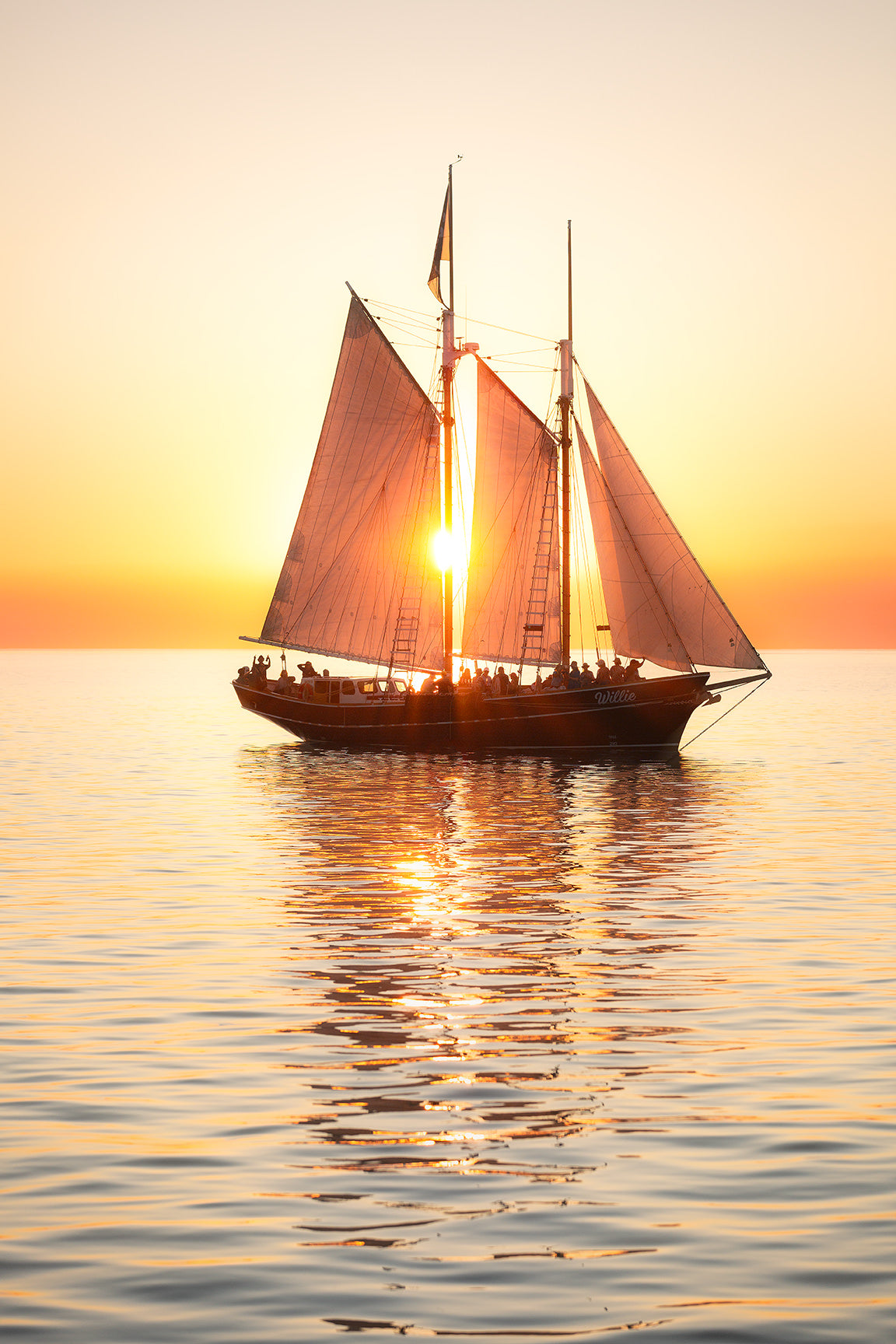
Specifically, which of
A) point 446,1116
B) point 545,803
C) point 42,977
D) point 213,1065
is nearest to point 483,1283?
point 446,1116

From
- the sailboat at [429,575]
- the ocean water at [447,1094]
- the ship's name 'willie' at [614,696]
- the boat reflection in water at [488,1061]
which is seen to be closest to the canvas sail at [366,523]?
the sailboat at [429,575]

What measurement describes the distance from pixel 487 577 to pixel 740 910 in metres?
46.3

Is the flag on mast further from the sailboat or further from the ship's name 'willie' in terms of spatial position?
the ship's name 'willie'

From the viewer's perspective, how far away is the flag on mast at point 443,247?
79.5 m

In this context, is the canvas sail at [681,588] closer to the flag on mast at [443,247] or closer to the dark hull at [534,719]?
the dark hull at [534,719]

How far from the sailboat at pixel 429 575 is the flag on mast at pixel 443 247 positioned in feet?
25.2

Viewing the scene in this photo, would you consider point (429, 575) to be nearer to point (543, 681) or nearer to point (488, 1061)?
point (543, 681)

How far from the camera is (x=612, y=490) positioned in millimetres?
66125

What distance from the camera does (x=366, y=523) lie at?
235 ft

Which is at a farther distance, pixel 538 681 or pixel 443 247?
pixel 443 247

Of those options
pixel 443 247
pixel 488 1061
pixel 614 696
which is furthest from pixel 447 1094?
pixel 443 247

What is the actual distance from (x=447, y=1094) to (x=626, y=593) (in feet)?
174

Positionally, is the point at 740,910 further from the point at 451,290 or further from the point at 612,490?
the point at 451,290

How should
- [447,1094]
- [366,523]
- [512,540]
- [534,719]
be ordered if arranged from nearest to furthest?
[447,1094]
[534,719]
[512,540]
[366,523]
